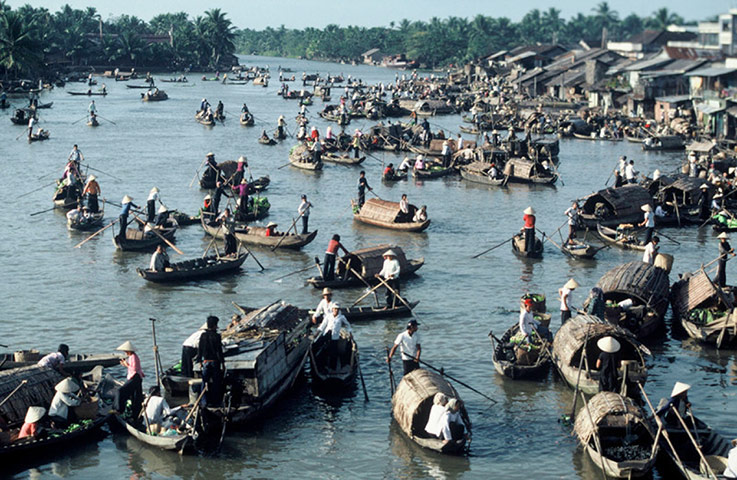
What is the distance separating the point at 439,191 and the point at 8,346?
27.8 m

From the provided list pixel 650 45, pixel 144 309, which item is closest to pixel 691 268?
pixel 144 309

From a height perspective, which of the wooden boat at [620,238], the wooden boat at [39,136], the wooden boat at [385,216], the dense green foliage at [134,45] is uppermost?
the dense green foliage at [134,45]

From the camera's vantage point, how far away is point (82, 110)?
90375 mm

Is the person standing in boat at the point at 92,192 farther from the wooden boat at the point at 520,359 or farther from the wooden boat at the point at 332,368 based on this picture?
the wooden boat at the point at 520,359

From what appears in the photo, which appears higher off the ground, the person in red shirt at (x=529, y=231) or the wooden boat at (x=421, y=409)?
the person in red shirt at (x=529, y=231)

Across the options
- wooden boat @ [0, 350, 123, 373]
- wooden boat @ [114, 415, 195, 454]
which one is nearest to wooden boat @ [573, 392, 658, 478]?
wooden boat @ [114, 415, 195, 454]

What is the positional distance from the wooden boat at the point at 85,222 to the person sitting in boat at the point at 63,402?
2008 centimetres

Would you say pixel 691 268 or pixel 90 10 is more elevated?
pixel 90 10

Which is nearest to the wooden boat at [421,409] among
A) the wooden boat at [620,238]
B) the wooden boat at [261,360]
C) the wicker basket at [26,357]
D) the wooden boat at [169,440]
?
the wooden boat at [261,360]

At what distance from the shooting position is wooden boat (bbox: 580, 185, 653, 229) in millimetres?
38094

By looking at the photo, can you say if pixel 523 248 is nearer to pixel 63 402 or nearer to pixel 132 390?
pixel 132 390

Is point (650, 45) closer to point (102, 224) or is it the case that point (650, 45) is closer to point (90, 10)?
point (102, 224)

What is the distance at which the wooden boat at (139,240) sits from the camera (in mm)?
34031

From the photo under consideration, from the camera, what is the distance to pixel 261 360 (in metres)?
19.4
